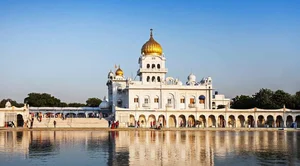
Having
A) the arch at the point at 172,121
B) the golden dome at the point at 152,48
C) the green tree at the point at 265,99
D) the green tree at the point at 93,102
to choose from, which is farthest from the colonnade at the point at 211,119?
the green tree at the point at 93,102

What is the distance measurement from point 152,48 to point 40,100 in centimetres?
3364

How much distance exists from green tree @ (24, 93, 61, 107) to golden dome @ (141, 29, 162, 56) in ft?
103

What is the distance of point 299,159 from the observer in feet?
74.5

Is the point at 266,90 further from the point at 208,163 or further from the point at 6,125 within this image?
the point at 208,163

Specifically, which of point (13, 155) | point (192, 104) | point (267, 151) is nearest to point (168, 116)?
point (192, 104)

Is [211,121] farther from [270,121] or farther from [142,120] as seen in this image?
[142,120]

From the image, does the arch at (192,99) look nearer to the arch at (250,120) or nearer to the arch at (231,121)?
the arch at (231,121)

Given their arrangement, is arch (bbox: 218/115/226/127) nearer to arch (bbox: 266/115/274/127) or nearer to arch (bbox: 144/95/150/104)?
arch (bbox: 266/115/274/127)

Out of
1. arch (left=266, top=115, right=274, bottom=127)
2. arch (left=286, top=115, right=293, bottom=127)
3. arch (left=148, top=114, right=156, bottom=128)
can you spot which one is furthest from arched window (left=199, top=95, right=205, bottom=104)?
arch (left=286, top=115, right=293, bottom=127)

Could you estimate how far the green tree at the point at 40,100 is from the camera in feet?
309

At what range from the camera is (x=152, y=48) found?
7394cm

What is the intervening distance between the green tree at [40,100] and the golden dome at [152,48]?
3140cm

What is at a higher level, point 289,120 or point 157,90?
point 157,90

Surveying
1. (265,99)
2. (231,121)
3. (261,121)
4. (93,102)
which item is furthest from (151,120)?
(93,102)
